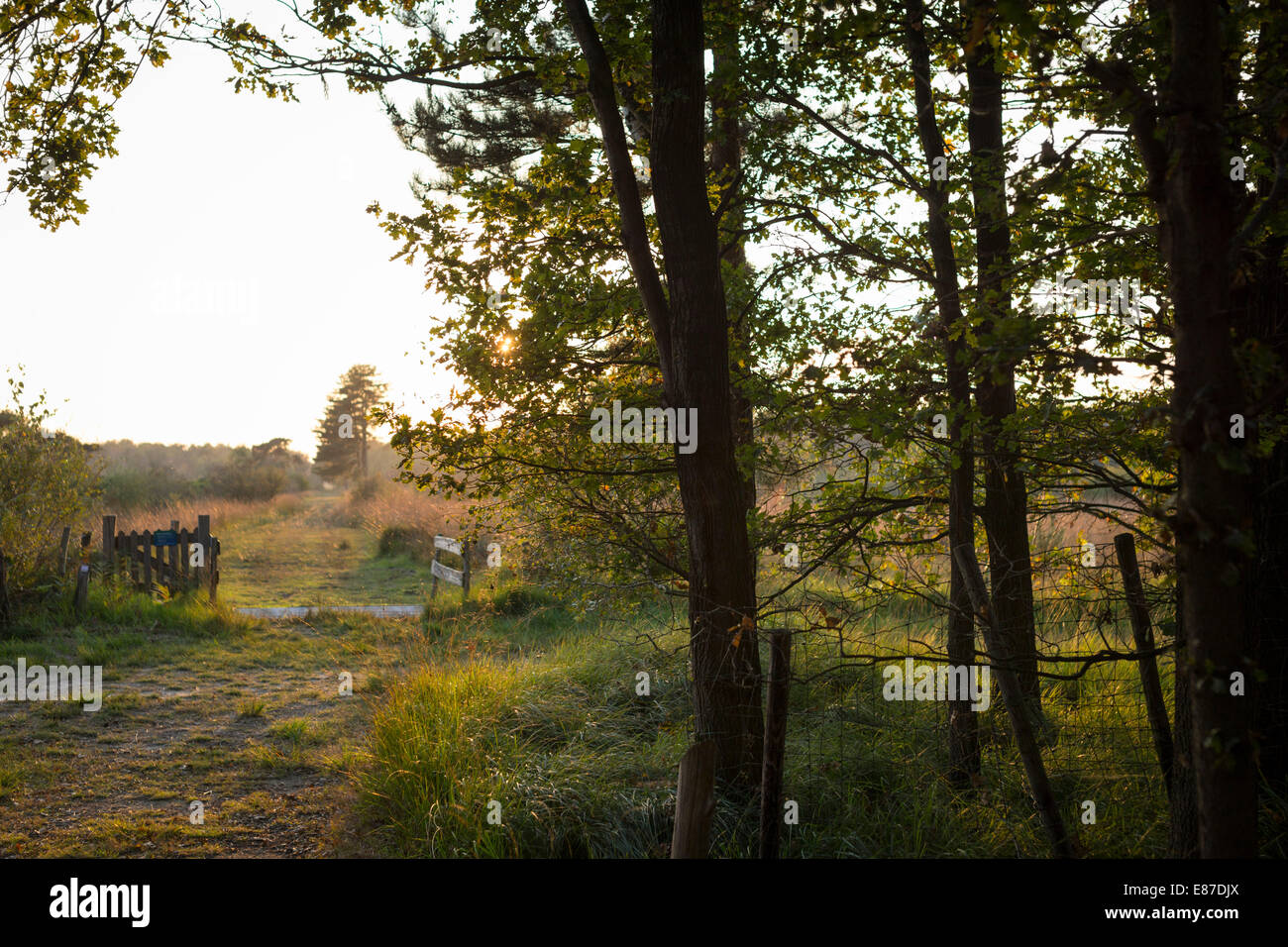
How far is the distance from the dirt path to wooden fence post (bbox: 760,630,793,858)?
2.61 metres

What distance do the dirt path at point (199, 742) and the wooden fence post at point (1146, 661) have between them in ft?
14.2

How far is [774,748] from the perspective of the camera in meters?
3.72

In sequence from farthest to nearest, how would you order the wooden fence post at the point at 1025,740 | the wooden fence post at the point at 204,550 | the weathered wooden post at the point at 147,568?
1. the wooden fence post at the point at 204,550
2. the weathered wooden post at the point at 147,568
3. the wooden fence post at the point at 1025,740

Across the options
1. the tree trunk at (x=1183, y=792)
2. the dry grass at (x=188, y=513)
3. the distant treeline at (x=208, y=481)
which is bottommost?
the tree trunk at (x=1183, y=792)

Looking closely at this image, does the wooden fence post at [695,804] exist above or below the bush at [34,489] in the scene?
below

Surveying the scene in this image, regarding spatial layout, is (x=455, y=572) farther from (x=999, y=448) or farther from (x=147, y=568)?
(x=999, y=448)

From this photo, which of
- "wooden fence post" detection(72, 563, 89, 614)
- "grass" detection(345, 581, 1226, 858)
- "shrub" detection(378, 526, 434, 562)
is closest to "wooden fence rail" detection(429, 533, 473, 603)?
"wooden fence post" detection(72, 563, 89, 614)

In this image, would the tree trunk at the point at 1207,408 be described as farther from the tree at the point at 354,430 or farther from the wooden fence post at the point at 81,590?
the tree at the point at 354,430

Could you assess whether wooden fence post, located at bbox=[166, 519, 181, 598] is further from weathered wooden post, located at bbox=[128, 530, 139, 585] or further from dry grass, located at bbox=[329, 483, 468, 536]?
dry grass, located at bbox=[329, 483, 468, 536]

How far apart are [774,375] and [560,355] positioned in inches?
63.4

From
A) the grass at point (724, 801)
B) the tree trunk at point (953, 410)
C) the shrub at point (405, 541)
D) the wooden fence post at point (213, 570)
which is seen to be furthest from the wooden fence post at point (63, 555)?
the tree trunk at point (953, 410)

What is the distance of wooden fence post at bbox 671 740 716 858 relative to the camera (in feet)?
10.6

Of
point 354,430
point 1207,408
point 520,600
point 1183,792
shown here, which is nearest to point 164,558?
point 520,600

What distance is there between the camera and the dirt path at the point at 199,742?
17.7 ft
